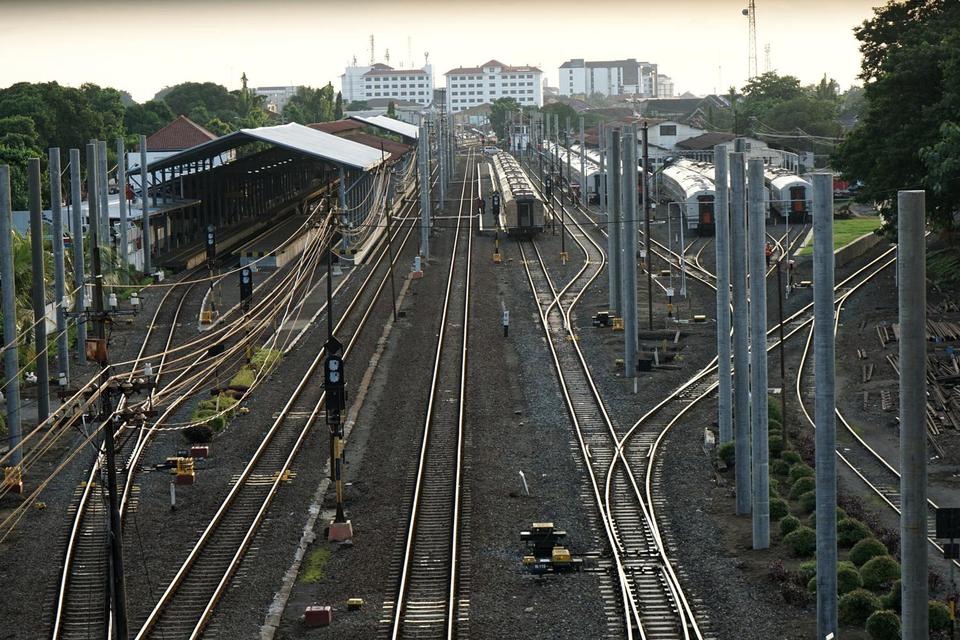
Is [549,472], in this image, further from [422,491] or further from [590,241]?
[590,241]

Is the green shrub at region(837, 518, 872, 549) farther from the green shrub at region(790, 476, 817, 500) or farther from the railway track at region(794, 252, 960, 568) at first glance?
the green shrub at region(790, 476, 817, 500)

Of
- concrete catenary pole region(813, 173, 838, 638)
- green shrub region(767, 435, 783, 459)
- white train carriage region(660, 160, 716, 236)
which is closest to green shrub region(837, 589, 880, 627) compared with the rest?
concrete catenary pole region(813, 173, 838, 638)

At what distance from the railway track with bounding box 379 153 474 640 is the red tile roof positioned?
63.3m

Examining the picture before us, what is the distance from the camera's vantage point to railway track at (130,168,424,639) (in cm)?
1766

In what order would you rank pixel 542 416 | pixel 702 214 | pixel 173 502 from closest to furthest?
pixel 173 502, pixel 542 416, pixel 702 214

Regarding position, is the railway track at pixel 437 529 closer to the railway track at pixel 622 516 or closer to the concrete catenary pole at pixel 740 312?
the railway track at pixel 622 516

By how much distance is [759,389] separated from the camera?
19.7 m

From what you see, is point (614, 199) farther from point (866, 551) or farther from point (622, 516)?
point (866, 551)

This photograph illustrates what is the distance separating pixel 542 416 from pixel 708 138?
8177 cm

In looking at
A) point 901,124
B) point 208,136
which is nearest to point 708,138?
point 208,136

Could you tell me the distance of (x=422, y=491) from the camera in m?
23.5

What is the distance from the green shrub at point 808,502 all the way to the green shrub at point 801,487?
1.36 feet

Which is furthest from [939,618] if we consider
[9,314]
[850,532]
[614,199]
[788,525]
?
[614,199]

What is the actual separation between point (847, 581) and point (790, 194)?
151 ft
